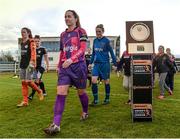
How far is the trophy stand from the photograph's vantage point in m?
7.81

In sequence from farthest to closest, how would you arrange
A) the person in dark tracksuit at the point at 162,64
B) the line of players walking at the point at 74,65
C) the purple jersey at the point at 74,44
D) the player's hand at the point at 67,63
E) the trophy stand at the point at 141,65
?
1. the person in dark tracksuit at the point at 162,64
2. the trophy stand at the point at 141,65
3. the purple jersey at the point at 74,44
4. the line of players walking at the point at 74,65
5. the player's hand at the point at 67,63

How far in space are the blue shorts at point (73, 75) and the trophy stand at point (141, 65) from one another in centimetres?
A: 100

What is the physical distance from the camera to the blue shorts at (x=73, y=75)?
23.8 ft

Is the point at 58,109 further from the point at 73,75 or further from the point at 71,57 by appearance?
the point at 71,57

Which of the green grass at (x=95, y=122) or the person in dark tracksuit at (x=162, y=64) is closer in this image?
the green grass at (x=95, y=122)

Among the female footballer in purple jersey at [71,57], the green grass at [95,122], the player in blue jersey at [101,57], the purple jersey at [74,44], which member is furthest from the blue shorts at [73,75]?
the player in blue jersey at [101,57]

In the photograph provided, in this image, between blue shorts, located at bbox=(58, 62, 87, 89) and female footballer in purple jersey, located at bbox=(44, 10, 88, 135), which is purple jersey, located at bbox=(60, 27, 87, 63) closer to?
female footballer in purple jersey, located at bbox=(44, 10, 88, 135)

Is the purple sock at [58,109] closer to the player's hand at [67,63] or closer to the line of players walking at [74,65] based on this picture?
the line of players walking at [74,65]

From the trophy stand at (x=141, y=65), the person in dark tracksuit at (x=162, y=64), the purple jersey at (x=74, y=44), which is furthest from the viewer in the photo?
the person in dark tracksuit at (x=162, y=64)

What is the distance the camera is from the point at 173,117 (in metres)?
8.46

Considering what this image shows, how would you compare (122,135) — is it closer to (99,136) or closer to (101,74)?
(99,136)

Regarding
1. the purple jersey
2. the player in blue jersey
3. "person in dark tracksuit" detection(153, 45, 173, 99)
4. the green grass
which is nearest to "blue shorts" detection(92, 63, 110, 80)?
the player in blue jersey

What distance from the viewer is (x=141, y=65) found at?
781 centimetres

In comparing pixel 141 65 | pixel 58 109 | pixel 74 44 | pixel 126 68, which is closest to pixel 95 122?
pixel 58 109
